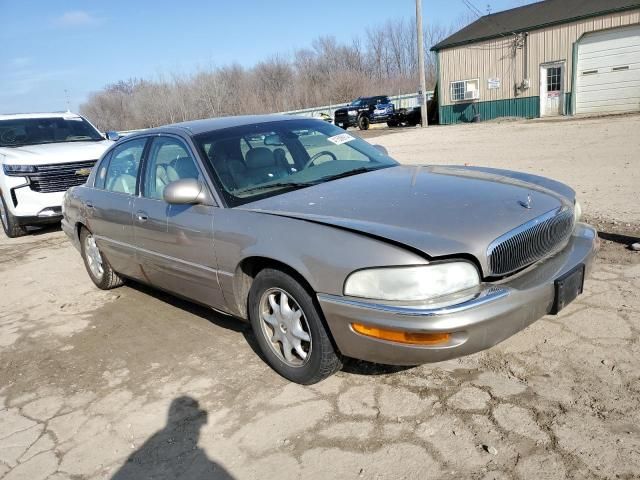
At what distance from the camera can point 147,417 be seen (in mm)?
3002

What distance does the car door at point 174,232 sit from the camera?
3461 mm

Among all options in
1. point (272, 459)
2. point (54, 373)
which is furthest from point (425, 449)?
point (54, 373)

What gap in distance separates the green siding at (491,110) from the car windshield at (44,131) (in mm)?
20753

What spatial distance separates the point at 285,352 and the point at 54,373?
1776mm

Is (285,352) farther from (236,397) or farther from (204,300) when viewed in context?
(204,300)

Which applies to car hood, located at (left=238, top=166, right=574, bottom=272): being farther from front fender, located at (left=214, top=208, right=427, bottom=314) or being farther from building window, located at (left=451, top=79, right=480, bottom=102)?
building window, located at (left=451, top=79, right=480, bottom=102)

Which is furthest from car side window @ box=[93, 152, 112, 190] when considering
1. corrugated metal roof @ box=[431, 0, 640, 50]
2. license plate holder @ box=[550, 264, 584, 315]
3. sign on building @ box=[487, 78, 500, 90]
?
sign on building @ box=[487, 78, 500, 90]

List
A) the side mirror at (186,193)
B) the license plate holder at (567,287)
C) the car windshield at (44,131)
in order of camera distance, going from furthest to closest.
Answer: the car windshield at (44,131), the side mirror at (186,193), the license plate holder at (567,287)

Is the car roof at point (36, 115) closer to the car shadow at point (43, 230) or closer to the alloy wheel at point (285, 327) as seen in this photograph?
the car shadow at point (43, 230)

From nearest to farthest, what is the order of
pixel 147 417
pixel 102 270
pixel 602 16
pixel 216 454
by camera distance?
pixel 216 454 → pixel 147 417 → pixel 102 270 → pixel 602 16

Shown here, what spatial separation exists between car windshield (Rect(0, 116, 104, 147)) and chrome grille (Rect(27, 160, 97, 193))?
123 cm

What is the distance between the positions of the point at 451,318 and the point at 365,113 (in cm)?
2889

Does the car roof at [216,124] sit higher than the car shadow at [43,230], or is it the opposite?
the car roof at [216,124]

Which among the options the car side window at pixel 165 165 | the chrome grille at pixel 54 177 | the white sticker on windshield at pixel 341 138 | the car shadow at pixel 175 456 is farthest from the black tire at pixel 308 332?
the chrome grille at pixel 54 177
